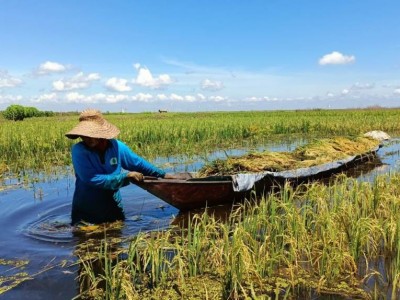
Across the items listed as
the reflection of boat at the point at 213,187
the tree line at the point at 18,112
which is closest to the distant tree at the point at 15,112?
the tree line at the point at 18,112

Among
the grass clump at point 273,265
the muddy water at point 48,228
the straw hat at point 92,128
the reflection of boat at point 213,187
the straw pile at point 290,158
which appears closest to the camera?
the grass clump at point 273,265

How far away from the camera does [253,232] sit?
3.11 m

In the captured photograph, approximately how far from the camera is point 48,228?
4.30 metres

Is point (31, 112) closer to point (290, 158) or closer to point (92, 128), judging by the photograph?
point (290, 158)

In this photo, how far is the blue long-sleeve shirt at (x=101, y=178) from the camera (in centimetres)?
367

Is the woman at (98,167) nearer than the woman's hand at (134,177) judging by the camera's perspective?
Yes

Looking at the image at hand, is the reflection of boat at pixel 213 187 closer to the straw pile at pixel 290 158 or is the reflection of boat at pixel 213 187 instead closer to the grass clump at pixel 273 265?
the straw pile at pixel 290 158

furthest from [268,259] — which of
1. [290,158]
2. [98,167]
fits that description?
[290,158]

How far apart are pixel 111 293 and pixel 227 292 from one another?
0.71m

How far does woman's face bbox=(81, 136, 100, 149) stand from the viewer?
3650 mm

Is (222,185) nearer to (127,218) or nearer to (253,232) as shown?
(127,218)

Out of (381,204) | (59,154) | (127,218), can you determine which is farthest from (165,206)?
(59,154)

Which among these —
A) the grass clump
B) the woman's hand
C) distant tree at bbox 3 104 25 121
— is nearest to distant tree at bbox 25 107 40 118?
distant tree at bbox 3 104 25 121

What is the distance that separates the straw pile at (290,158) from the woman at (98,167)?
1.65m
